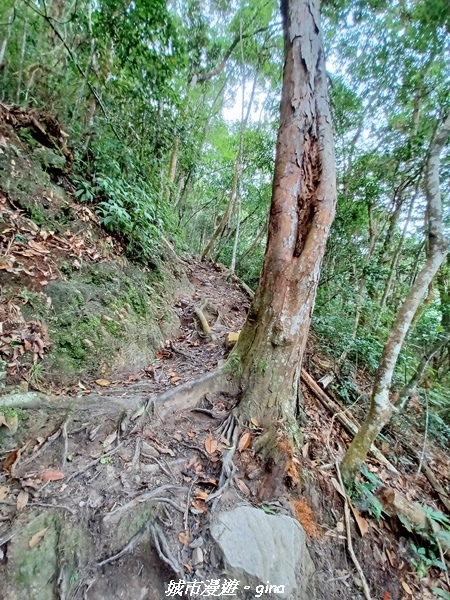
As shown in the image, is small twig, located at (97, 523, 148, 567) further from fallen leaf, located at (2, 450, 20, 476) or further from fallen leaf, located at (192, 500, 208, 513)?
fallen leaf, located at (2, 450, 20, 476)

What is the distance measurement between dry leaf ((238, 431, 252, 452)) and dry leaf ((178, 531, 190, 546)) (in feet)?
2.49

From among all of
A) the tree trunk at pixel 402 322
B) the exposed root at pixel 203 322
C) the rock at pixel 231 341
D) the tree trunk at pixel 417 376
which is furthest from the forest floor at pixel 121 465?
the tree trunk at pixel 417 376

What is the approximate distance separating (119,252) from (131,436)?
254cm

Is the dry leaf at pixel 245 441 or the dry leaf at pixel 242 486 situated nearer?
the dry leaf at pixel 242 486

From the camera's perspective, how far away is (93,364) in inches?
112

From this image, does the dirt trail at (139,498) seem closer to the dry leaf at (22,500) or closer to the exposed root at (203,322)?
the dry leaf at (22,500)

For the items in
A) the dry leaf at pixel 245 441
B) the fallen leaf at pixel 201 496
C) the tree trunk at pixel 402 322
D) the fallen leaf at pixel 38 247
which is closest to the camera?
the fallen leaf at pixel 201 496

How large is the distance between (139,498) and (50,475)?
611 millimetres

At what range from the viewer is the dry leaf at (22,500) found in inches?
66.2

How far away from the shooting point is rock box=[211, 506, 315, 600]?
5.78 ft

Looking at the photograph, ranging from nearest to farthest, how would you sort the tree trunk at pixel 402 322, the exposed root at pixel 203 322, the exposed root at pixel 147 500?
the exposed root at pixel 147 500 < the tree trunk at pixel 402 322 < the exposed root at pixel 203 322

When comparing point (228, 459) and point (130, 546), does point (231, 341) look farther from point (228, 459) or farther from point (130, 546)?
point (130, 546)

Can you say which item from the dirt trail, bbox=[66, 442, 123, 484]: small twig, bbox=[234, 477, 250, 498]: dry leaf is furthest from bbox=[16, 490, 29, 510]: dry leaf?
bbox=[234, 477, 250, 498]: dry leaf

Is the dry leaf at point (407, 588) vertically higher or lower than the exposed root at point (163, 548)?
lower
